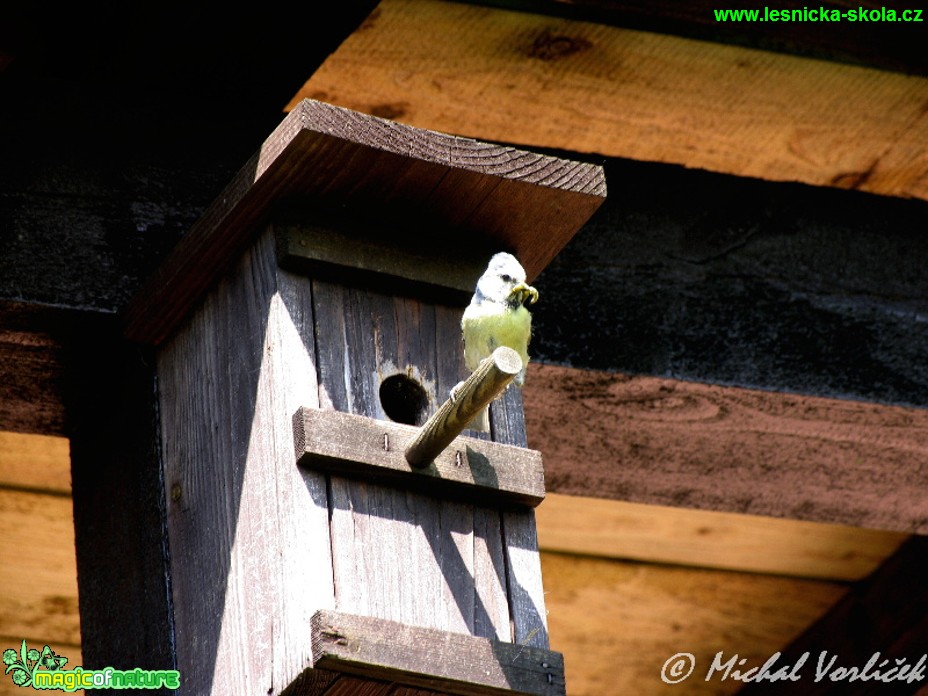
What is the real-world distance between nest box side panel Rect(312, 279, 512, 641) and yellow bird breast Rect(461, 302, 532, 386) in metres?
0.02

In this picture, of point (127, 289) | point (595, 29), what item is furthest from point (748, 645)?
point (127, 289)

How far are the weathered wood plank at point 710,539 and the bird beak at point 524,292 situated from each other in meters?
0.97

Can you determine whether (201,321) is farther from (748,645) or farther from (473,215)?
(748,645)

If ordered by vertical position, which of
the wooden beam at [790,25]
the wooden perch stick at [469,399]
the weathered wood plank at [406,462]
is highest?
the wooden beam at [790,25]

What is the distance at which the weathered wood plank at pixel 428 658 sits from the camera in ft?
7.68

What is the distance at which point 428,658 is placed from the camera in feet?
7.84

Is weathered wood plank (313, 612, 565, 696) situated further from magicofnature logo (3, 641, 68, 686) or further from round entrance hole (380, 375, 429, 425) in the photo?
magicofnature logo (3, 641, 68, 686)

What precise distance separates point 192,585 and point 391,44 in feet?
3.15

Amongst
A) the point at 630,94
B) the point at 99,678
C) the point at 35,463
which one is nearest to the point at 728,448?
the point at 630,94

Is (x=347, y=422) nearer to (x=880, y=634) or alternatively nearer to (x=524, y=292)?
(x=524, y=292)

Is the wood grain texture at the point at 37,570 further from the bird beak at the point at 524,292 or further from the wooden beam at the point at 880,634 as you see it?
the wooden beam at the point at 880,634

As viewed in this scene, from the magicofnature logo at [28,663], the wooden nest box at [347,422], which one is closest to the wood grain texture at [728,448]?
the wooden nest box at [347,422]

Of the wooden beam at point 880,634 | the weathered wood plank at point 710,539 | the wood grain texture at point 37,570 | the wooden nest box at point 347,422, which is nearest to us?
the wooden nest box at point 347,422

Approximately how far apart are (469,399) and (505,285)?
45 cm
